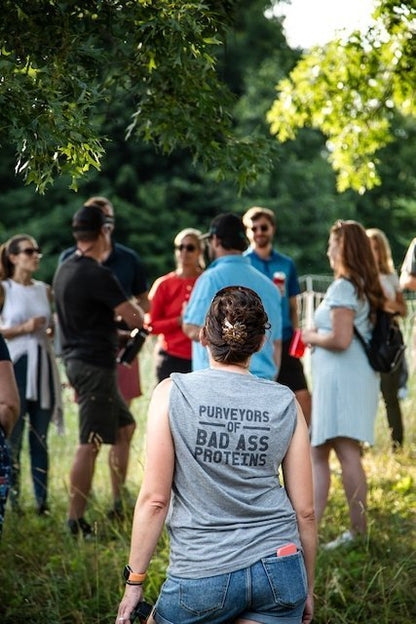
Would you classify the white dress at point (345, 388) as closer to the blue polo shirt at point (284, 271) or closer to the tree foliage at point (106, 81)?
the tree foliage at point (106, 81)

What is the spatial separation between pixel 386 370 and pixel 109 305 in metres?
1.71

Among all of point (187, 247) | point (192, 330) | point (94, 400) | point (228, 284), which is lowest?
point (94, 400)

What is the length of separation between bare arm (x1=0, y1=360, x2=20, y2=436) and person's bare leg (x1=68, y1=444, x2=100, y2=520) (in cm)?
229

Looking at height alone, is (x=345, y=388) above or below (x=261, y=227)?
below

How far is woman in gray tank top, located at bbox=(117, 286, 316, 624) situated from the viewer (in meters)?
3.23

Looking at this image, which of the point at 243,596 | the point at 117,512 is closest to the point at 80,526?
the point at 117,512

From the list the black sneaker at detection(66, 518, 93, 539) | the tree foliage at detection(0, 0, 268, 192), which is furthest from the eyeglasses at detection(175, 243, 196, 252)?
the tree foliage at detection(0, 0, 268, 192)

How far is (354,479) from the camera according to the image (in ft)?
19.9

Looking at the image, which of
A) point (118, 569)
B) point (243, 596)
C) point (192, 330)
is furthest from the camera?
point (192, 330)

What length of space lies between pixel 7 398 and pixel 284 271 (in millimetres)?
3878

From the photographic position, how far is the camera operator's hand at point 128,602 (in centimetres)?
332

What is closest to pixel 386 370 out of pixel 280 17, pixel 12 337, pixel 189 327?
pixel 189 327

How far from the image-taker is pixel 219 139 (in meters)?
5.39

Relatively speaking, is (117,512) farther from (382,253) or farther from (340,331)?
(382,253)
